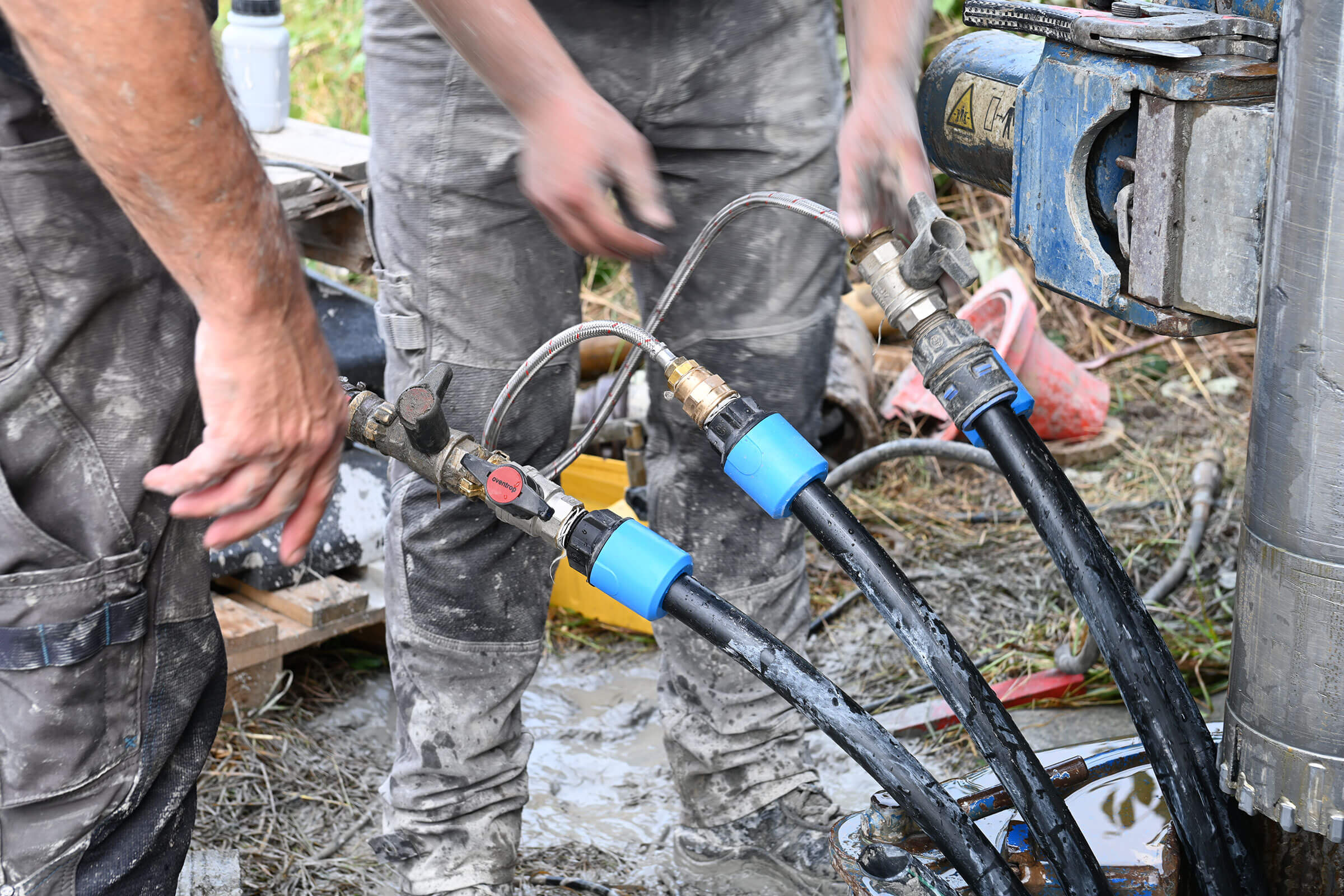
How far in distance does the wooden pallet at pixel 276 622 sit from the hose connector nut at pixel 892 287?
1426 mm

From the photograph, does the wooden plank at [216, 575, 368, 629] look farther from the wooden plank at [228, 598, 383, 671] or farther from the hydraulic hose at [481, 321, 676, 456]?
the hydraulic hose at [481, 321, 676, 456]

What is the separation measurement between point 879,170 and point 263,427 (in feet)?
2.40

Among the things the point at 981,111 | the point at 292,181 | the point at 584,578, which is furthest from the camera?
the point at 584,578

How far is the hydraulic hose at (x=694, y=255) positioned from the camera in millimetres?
1427

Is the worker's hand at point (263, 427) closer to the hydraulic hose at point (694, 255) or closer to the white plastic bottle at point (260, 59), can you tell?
the hydraulic hose at point (694, 255)

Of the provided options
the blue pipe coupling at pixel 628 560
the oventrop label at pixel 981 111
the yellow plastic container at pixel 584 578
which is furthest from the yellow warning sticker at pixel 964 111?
the yellow plastic container at pixel 584 578

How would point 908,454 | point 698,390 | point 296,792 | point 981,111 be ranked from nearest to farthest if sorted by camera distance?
point 698,390
point 981,111
point 296,792
point 908,454

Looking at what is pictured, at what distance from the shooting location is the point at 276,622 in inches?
93.6

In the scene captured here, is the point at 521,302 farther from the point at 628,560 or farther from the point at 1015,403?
the point at 1015,403

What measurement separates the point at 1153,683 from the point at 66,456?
1.12m

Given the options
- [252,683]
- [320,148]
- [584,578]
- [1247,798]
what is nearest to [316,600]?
[252,683]

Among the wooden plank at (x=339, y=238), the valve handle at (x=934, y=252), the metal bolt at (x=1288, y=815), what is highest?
the valve handle at (x=934, y=252)

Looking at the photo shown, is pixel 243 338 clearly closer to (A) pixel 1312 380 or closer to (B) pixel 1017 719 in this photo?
(A) pixel 1312 380

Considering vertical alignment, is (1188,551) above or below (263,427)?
below
